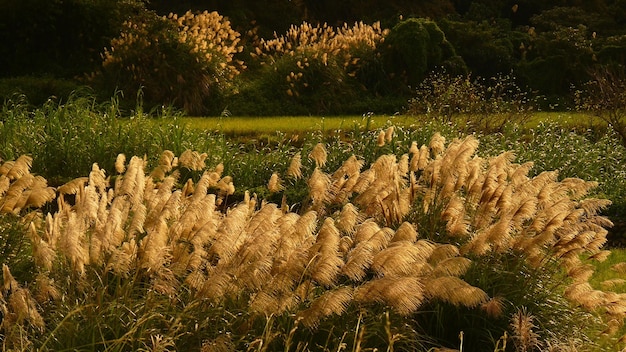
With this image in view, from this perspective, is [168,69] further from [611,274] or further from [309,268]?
[309,268]

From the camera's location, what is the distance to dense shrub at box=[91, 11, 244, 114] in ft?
53.0

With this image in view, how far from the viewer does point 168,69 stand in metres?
16.4

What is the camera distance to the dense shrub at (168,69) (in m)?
16.1

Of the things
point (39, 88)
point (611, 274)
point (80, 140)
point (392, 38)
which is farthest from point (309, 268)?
point (392, 38)

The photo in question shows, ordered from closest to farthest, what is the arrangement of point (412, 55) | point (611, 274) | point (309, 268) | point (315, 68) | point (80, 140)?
point (309, 268)
point (611, 274)
point (80, 140)
point (315, 68)
point (412, 55)

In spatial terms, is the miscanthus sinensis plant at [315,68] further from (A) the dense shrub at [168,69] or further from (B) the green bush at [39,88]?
(B) the green bush at [39,88]

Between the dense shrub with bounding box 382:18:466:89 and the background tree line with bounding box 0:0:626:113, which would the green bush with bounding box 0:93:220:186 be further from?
the dense shrub with bounding box 382:18:466:89

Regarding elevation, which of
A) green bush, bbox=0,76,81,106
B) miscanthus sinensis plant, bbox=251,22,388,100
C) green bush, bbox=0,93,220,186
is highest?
green bush, bbox=0,93,220,186

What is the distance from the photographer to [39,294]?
15.4 ft

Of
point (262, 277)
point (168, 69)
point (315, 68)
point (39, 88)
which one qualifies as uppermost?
point (262, 277)

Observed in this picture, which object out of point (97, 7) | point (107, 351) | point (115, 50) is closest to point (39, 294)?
point (107, 351)

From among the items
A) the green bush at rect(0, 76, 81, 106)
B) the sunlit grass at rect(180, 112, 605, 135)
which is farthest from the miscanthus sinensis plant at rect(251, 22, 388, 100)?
the green bush at rect(0, 76, 81, 106)

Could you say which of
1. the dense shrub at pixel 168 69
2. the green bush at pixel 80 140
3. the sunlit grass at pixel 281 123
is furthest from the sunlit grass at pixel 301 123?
the green bush at pixel 80 140

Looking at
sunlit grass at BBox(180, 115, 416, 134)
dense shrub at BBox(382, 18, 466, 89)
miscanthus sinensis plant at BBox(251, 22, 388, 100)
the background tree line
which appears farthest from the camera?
the background tree line
